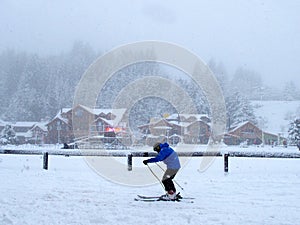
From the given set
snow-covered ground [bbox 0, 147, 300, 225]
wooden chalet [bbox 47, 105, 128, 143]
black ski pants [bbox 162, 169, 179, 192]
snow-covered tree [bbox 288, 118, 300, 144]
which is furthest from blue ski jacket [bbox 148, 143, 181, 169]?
snow-covered tree [bbox 288, 118, 300, 144]

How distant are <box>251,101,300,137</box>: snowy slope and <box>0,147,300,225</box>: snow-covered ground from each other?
69481mm

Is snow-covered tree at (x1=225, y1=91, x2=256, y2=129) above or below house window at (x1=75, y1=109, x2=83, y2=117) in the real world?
above

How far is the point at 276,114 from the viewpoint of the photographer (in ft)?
309

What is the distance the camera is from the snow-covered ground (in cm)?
725

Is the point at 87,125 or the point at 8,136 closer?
the point at 87,125

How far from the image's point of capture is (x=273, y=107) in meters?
101

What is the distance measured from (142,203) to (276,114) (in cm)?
9151

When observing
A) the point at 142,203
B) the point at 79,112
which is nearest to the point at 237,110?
the point at 79,112

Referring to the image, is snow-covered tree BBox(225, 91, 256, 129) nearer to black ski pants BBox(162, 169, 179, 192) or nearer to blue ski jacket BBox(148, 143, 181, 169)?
blue ski jacket BBox(148, 143, 181, 169)

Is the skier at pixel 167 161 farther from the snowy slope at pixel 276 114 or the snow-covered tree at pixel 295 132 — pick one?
the snowy slope at pixel 276 114

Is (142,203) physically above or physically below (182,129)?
below

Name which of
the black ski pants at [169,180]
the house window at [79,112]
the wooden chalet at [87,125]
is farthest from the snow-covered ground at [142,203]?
the house window at [79,112]

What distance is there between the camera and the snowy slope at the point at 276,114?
82656 mm

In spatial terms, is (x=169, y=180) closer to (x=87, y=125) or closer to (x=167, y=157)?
(x=167, y=157)
